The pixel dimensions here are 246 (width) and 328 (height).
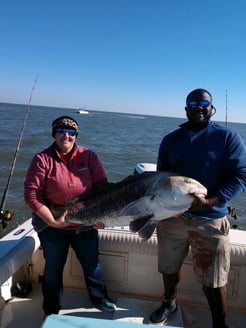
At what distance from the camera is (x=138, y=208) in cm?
273

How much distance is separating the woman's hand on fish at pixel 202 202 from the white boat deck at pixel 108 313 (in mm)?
1410

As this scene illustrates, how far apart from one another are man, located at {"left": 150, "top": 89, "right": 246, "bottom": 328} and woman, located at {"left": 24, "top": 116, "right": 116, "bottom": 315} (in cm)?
80

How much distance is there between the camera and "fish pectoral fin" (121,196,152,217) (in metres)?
2.70

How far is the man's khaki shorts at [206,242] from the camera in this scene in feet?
9.20

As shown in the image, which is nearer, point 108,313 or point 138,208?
point 138,208

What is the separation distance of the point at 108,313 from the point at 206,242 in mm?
1417

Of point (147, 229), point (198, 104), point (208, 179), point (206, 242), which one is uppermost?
point (198, 104)

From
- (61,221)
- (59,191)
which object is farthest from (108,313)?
(59,191)

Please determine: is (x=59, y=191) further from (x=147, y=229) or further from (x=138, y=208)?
(x=147, y=229)

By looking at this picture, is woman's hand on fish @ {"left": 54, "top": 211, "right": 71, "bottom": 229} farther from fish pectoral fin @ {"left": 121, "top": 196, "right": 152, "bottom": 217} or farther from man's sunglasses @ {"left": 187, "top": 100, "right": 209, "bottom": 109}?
man's sunglasses @ {"left": 187, "top": 100, "right": 209, "bottom": 109}

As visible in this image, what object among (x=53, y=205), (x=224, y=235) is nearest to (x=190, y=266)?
(x=224, y=235)

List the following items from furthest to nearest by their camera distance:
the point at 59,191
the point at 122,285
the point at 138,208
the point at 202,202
A: the point at 122,285 < the point at 59,191 < the point at 138,208 < the point at 202,202

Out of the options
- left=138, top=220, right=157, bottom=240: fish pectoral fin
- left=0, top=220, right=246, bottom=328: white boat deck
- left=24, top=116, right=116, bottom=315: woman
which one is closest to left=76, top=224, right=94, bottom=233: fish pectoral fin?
left=24, top=116, right=116, bottom=315: woman

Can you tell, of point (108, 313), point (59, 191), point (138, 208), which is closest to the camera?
point (138, 208)
